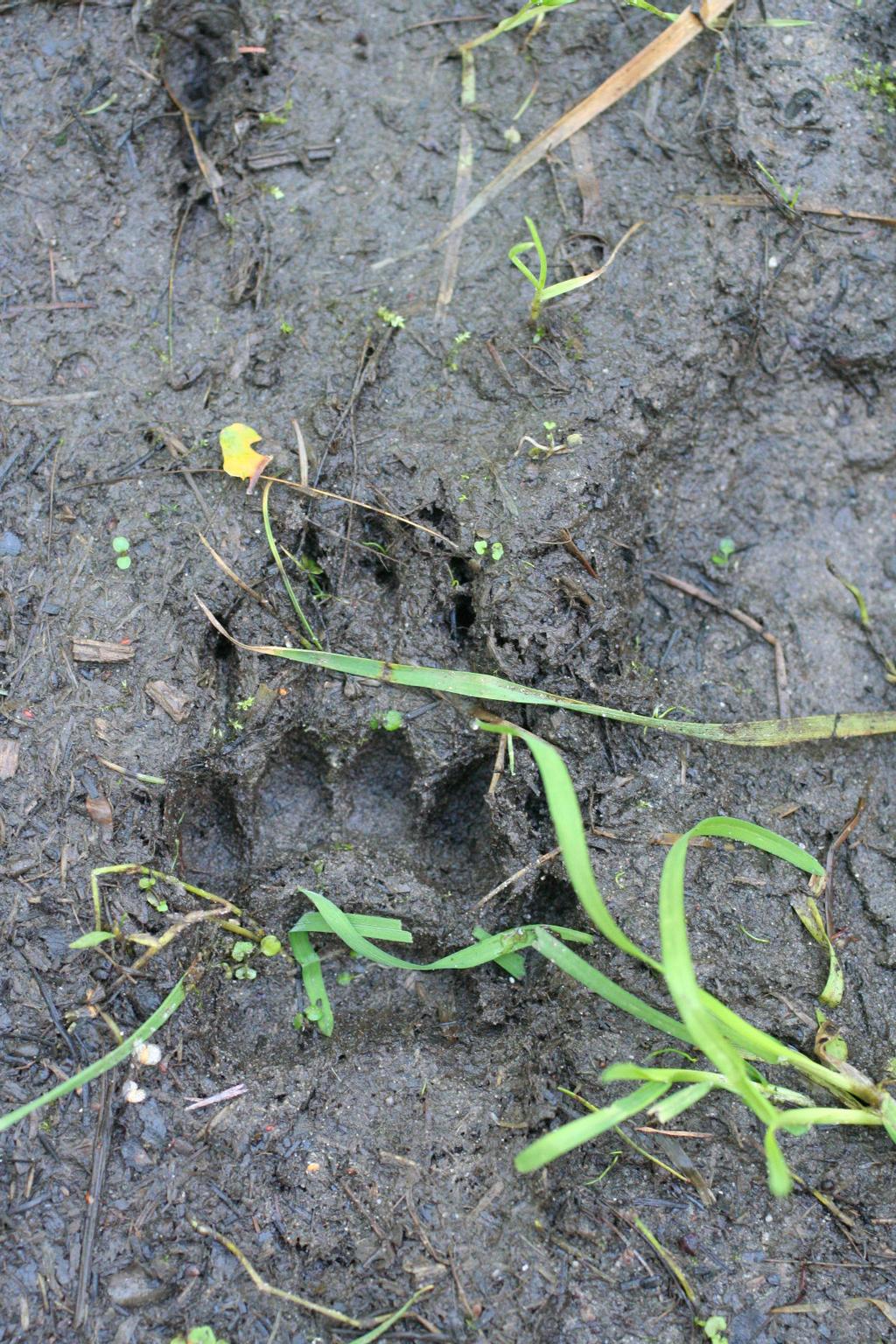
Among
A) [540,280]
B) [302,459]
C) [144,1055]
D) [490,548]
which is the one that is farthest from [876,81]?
[144,1055]

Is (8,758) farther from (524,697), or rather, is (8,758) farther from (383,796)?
Answer: (524,697)

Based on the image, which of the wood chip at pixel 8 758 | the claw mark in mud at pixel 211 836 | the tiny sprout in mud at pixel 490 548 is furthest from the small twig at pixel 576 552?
the wood chip at pixel 8 758

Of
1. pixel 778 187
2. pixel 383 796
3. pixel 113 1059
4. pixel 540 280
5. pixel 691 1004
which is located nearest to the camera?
pixel 691 1004

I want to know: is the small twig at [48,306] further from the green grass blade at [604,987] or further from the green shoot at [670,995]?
the green grass blade at [604,987]

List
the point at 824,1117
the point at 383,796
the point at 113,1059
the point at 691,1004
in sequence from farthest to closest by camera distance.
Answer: the point at 383,796 < the point at 113,1059 < the point at 824,1117 < the point at 691,1004

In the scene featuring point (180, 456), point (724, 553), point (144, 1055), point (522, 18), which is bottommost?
point (144, 1055)

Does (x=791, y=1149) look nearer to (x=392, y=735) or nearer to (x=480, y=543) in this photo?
(x=392, y=735)

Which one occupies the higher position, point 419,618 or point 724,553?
point 419,618
